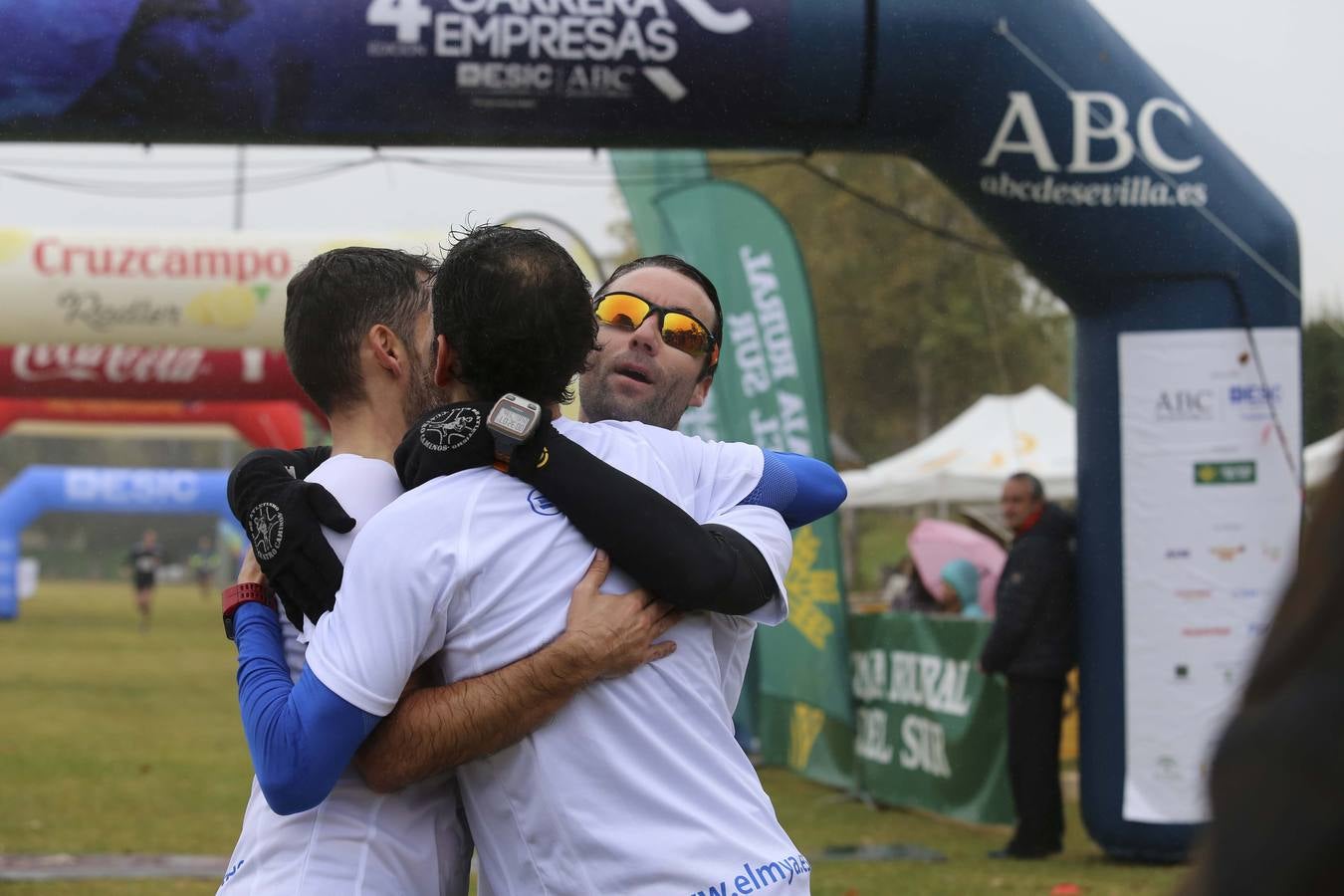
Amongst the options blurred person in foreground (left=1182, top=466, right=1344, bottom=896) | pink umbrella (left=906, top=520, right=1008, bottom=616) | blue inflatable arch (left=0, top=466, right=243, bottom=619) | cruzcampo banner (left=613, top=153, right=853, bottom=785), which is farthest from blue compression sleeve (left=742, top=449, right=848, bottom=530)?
blue inflatable arch (left=0, top=466, right=243, bottom=619)

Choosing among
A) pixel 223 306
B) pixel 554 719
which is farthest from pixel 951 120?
pixel 223 306

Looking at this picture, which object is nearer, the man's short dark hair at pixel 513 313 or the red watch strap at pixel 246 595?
the man's short dark hair at pixel 513 313

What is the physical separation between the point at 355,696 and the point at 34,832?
7.35m

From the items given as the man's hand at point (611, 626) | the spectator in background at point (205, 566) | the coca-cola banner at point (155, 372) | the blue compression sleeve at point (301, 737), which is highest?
the coca-cola banner at point (155, 372)

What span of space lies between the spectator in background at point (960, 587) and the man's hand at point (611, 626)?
10323 mm

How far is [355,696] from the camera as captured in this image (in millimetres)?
1823

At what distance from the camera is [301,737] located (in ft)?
6.03

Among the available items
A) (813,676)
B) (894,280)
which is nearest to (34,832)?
(813,676)

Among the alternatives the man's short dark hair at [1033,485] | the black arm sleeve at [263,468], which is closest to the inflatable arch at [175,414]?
the man's short dark hair at [1033,485]

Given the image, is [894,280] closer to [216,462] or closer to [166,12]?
[166,12]

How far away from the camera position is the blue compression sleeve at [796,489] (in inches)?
84.7

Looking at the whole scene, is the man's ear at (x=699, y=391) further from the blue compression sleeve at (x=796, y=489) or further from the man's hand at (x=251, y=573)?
the man's hand at (x=251, y=573)

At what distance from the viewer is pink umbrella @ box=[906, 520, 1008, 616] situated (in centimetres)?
1336

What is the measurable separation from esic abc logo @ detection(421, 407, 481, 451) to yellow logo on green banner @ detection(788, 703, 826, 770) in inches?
334
